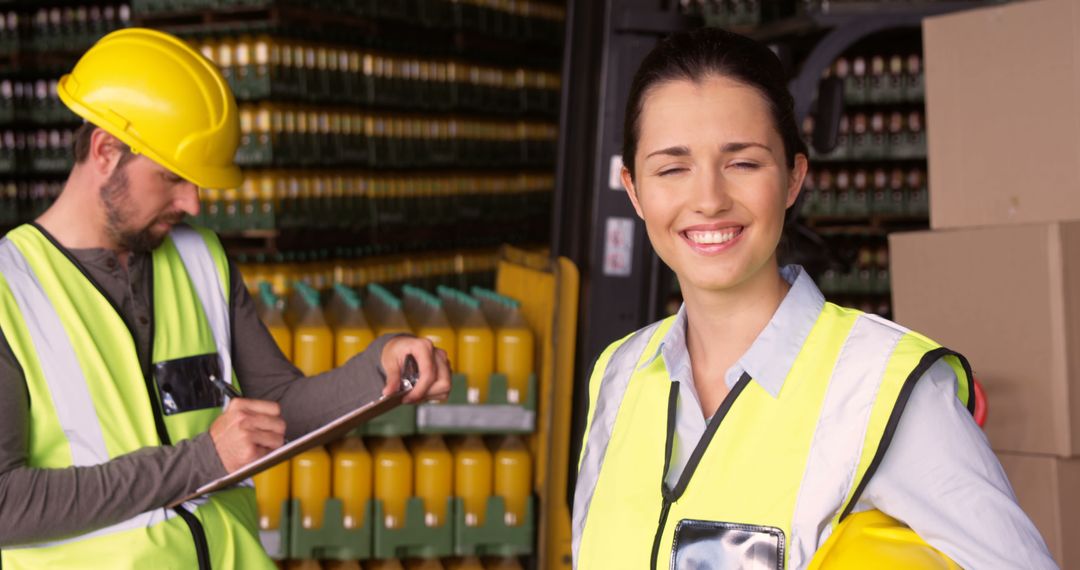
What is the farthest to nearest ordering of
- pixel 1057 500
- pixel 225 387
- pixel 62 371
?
pixel 1057 500 < pixel 225 387 < pixel 62 371

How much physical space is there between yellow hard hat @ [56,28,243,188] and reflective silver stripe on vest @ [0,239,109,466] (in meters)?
0.33

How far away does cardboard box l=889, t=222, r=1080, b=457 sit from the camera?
9.16 feet

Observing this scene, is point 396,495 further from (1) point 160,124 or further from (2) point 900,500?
(2) point 900,500

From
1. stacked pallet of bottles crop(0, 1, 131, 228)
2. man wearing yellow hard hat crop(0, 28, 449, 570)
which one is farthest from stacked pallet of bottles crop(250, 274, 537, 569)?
stacked pallet of bottles crop(0, 1, 131, 228)

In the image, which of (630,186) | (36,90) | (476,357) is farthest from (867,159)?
(630,186)

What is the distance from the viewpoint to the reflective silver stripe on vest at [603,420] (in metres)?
1.69

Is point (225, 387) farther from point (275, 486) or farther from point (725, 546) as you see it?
point (275, 486)

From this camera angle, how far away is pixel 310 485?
4.19 meters

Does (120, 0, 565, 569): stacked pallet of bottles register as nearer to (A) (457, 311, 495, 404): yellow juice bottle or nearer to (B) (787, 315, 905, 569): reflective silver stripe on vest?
(A) (457, 311, 495, 404): yellow juice bottle

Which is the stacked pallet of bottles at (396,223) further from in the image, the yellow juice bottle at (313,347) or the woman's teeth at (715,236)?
the woman's teeth at (715,236)

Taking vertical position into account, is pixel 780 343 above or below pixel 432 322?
below

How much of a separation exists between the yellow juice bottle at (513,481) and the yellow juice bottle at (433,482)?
7.0 inches

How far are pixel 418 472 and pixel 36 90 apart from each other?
17.6 feet

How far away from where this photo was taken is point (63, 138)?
8.19m
